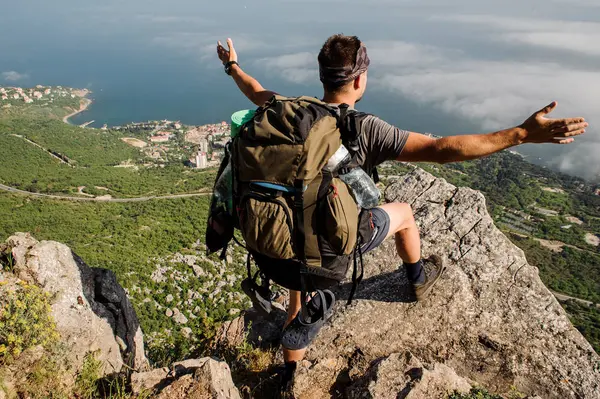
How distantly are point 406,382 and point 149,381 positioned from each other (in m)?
2.00

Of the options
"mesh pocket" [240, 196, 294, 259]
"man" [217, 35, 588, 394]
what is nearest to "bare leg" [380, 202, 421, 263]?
"man" [217, 35, 588, 394]

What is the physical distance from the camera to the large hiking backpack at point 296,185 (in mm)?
2121

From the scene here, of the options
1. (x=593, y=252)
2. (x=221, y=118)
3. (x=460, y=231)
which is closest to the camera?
(x=460, y=231)

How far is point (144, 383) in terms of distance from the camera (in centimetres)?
273

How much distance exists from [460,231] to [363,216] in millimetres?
3180

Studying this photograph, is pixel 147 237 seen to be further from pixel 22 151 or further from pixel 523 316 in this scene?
pixel 22 151

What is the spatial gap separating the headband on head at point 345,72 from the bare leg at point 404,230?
1150 millimetres

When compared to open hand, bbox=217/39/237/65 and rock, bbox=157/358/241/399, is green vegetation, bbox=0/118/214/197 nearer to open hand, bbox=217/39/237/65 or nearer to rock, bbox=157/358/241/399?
open hand, bbox=217/39/237/65

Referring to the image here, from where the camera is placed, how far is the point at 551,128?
2041 mm

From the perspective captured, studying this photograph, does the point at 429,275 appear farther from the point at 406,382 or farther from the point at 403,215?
the point at 406,382

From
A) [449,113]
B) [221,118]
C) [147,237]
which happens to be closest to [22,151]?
[147,237]

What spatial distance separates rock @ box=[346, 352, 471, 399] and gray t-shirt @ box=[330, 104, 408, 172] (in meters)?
1.80

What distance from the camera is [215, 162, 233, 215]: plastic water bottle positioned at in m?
2.59

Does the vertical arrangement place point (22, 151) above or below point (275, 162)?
below
